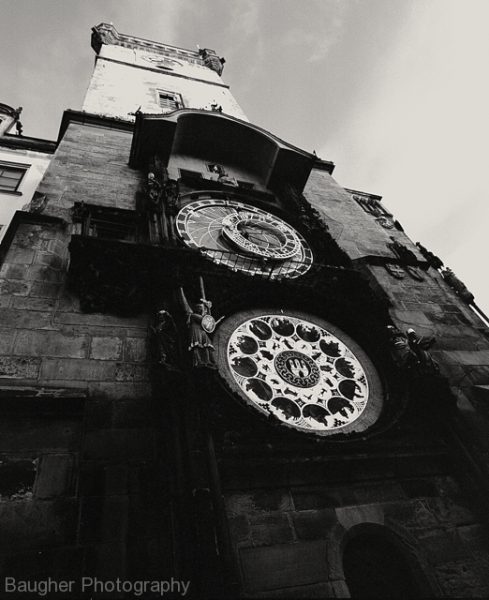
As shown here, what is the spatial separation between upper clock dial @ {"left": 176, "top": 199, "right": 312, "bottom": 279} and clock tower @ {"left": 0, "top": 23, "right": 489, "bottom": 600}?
0.06m

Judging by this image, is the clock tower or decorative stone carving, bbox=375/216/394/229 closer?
the clock tower

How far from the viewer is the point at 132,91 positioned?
1661cm

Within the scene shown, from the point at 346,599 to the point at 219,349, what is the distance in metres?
3.24

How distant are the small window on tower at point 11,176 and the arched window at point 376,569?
29.0 ft

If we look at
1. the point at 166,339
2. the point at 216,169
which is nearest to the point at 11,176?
the point at 216,169

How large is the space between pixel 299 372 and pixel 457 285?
15.8 ft

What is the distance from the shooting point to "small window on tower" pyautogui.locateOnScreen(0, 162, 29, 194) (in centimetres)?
917

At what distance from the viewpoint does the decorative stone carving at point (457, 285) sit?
8.75m

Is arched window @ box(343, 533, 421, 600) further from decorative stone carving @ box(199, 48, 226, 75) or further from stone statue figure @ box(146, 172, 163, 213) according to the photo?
decorative stone carving @ box(199, 48, 226, 75)

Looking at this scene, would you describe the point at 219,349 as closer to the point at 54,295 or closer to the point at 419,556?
the point at 54,295

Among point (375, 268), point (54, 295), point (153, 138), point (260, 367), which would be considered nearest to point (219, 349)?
point (260, 367)

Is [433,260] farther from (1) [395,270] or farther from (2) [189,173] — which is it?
(2) [189,173]

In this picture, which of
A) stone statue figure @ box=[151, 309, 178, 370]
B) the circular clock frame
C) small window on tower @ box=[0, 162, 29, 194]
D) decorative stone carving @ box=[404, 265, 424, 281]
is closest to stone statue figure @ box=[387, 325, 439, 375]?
the circular clock frame

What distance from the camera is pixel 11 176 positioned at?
963cm
